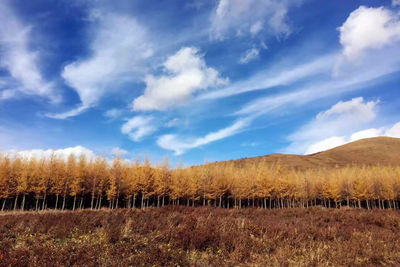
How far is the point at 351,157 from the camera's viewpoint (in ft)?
441

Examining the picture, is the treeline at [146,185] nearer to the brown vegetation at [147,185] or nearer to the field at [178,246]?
the brown vegetation at [147,185]

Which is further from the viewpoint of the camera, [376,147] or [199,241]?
[376,147]

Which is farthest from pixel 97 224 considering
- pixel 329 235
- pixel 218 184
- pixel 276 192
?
pixel 276 192

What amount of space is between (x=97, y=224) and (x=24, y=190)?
39.1 m

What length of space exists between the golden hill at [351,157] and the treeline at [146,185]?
49443 mm

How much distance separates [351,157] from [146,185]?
12997cm

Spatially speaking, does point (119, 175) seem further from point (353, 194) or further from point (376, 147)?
point (376, 147)

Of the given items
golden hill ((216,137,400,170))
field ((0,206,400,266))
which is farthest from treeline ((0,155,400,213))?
golden hill ((216,137,400,170))

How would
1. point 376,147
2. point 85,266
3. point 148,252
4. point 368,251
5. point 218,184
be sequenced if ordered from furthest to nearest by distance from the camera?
point 376,147
point 218,184
point 368,251
point 148,252
point 85,266

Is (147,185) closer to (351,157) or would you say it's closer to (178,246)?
(178,246)

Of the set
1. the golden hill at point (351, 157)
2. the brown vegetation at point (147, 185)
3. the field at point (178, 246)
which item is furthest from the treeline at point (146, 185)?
the golden hill at point (351, 157)

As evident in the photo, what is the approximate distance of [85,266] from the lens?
5.77m

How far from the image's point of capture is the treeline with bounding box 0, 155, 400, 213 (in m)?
42.3

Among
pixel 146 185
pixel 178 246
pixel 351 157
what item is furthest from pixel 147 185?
pixel 351 157
